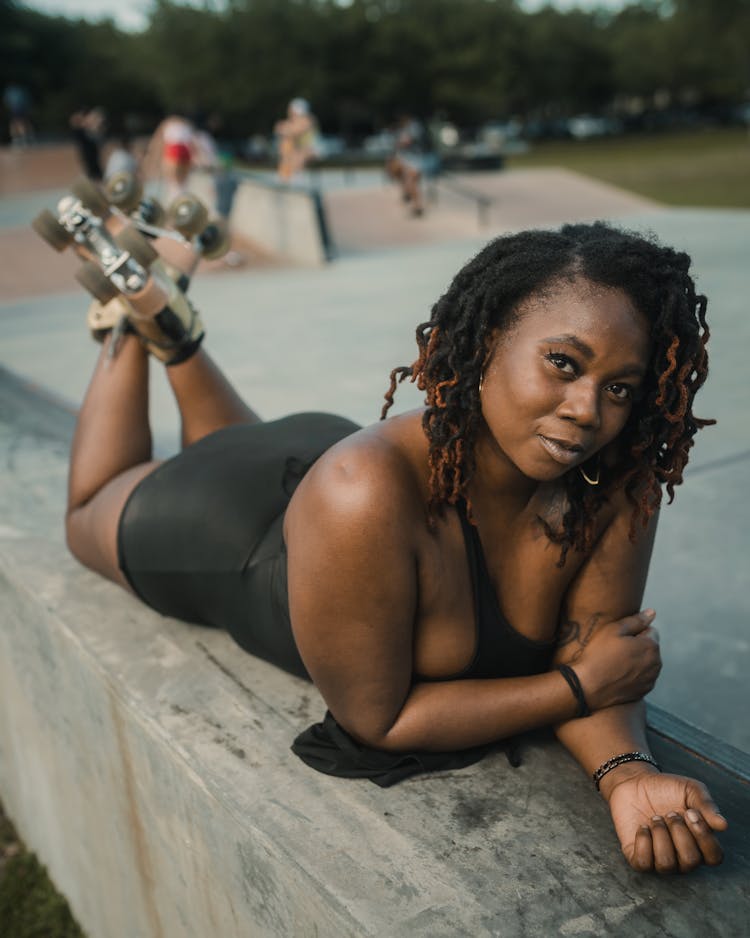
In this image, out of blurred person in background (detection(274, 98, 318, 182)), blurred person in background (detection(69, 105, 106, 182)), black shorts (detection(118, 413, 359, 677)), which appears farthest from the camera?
blurred person in background (detection(69, 105, 106, 182))

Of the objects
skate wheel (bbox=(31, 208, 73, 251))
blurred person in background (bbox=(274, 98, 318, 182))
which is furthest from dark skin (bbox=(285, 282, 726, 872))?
blurred person in background (bbox=(274, 98, 318, 182))

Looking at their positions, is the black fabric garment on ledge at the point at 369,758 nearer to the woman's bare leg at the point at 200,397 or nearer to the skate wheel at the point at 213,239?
the woman's bare leg at the point at 200,397

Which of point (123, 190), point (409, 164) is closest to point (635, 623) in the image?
point (123, 190)

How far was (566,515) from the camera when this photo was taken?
77.5 inches

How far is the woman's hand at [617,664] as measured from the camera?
6.57 feet

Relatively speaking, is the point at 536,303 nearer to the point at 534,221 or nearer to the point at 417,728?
the point at 417,728

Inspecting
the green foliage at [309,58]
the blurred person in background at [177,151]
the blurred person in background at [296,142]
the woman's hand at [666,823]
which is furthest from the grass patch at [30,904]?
the green foliage at [309,58]

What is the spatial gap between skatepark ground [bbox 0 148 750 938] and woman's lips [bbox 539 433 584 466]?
2.15ft

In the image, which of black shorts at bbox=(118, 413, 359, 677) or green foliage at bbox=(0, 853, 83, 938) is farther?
green foliage at bbox=(0, 853, 83, 938)

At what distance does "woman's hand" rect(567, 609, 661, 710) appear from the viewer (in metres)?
2.00

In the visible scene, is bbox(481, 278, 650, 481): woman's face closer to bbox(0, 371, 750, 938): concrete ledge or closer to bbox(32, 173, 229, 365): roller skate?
bbox(0, 371, 750, 938): concrete ledge

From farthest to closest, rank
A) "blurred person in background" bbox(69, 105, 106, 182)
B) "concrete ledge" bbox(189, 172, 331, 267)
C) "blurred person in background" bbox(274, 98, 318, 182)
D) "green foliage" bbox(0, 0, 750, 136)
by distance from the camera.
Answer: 1. "green foliage" bbox(0, 0, 750, 136)
2. "blurred person in background" bbox(69, 105, 106, 182)
3. "blurred person in background" bbox(274, 98, 318, 182)
4. "concrete ledge" bbox(189, 172, 331, 267)

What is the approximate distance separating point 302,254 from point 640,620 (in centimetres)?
1081

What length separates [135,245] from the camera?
2.88 meters
